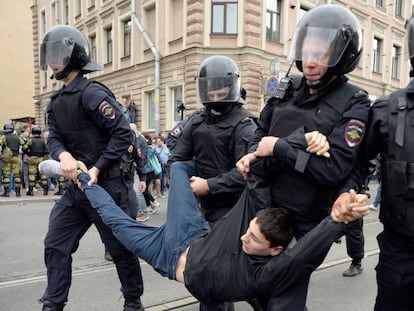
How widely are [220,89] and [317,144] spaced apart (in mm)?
1204

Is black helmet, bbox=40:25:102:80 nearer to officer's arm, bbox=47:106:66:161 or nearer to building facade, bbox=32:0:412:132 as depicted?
officer's arm, bbox=47:106:66:161

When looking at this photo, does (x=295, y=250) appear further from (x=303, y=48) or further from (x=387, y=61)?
(x=387, y=61)

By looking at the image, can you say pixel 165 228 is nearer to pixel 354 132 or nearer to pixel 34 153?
pixel 354 132

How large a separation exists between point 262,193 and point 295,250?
1.29 feet

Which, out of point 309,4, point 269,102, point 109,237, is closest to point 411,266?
point 269,102

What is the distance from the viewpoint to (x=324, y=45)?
191cm

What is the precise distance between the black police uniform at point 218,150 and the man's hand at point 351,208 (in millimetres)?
1030

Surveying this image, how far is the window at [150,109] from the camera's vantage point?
18.7 m

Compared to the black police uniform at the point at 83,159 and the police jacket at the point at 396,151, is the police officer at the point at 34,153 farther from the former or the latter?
the police jacket at the point at 396,151

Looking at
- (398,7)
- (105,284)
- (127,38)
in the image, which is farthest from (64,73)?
(398,7)

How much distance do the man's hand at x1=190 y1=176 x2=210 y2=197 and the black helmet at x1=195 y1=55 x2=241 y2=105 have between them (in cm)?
56

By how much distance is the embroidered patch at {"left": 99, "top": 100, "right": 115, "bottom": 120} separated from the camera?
2.82 m

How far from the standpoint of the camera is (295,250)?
5.61 ft

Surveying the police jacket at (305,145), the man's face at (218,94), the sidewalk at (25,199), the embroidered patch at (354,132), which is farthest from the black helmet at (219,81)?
the sidewalk at (25,199)
